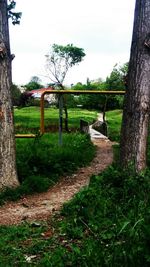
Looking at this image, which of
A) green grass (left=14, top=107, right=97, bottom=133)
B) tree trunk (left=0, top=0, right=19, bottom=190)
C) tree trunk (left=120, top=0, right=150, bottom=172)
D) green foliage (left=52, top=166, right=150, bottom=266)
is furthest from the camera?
green grass (left=14, top=107, right=97, bottom=133)

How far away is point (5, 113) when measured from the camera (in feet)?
26.1

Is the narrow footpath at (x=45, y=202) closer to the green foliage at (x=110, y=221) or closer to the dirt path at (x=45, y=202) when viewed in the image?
the dirt path at (x=45, y=202)

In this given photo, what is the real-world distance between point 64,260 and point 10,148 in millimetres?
3676

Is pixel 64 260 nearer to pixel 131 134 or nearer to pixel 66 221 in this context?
pixel 66 221

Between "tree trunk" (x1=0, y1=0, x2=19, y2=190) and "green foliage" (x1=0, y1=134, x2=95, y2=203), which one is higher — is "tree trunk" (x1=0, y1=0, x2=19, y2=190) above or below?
above

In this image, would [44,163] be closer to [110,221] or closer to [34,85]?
[110,221]

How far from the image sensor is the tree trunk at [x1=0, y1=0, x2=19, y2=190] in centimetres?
782

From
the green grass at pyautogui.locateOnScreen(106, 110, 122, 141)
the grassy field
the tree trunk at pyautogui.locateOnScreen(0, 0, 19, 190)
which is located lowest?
the green grass at pyautogui.locateOnScreen(106, 110, 122, 141)

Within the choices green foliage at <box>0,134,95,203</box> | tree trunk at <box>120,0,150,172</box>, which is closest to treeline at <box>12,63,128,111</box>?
tree trunk at <box>120,0,150,172</box>

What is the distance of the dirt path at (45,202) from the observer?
6.90 m

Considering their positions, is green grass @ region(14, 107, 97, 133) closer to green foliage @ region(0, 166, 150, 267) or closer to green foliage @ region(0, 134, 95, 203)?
green foliage @ region(0, 134, 95, 203)

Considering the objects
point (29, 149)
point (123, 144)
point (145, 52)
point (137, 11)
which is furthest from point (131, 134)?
point (29, 149)

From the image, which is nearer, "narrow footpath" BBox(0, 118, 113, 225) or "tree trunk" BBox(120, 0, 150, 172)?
"narrow footpath" BBox(0, 118, 113, 225)

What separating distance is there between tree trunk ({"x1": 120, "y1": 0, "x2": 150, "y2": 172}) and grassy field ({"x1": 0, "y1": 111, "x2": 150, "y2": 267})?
486 mm
